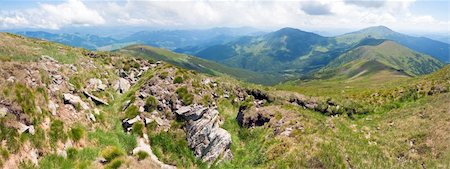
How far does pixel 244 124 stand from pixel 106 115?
1400 centimetres

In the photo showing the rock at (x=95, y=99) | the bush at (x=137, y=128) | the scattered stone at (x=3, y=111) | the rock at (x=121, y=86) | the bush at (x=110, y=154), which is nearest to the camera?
the scattered stone at (x=3, y=111)

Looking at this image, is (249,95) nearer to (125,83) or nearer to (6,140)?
(125,83)

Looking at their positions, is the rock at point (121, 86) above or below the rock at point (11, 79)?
below

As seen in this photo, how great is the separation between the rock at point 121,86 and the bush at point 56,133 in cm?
1499

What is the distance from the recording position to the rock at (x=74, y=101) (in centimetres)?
2717

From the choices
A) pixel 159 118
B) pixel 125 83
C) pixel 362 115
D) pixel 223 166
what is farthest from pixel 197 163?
pixel 362 115

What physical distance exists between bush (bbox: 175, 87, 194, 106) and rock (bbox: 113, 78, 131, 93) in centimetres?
730

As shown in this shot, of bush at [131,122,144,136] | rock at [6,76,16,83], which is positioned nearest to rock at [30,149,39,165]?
rock at [6,76,16,83]

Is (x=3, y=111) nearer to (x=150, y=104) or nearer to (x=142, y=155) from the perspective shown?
(x=142, y=155)

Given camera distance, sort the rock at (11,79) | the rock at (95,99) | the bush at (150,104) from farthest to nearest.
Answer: the bush at (150,104) → the rock at (95,99) → the rock at (11,79)

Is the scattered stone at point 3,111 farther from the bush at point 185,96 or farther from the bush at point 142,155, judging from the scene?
the bush at point 185,96

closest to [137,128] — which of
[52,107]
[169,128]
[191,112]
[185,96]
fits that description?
[169,128]

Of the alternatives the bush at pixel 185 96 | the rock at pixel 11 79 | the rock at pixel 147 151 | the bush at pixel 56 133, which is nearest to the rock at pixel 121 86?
the bush at pixel 185 96

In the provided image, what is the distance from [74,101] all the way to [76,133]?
15.5 feet
